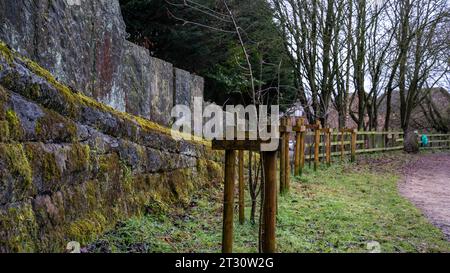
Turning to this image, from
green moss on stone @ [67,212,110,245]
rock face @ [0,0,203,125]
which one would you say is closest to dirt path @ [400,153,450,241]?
green moss on stone @ [67,212,110,245]

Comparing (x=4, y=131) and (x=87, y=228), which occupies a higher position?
(x=4, y=131)

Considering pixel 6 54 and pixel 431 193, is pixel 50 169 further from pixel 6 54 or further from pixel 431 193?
pixel 431 193

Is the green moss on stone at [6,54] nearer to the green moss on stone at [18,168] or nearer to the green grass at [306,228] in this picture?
the green moss on stone at [18,168]

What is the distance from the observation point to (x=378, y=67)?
17984mm

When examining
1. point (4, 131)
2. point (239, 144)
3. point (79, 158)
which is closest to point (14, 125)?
point (4, 131)

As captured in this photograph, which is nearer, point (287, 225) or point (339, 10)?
point (287, 225)

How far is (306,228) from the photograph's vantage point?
4.99 meters

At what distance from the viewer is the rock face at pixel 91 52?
11.1 ft

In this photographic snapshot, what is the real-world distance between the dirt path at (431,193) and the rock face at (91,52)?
4.19 meters

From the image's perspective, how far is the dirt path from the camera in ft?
20.3

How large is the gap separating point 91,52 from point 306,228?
10.2ft

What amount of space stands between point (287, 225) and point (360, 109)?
1506 cm
